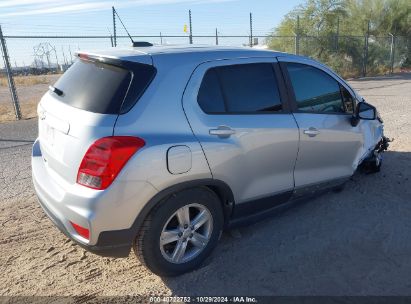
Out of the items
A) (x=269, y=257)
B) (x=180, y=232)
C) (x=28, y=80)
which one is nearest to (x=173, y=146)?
(x=180, y=232)

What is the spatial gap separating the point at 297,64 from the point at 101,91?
1.98 metres

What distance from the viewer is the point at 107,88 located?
9.36 feet

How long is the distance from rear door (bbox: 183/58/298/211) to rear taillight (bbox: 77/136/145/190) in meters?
0.56

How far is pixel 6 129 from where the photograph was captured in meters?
8.73

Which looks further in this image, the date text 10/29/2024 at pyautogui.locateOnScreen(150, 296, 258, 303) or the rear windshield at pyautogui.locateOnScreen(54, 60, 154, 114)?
the date text 10/29/2024 at pyautogui.locateOnScreen(150, 296, 258, 303)

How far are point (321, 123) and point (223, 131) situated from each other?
1318 mm

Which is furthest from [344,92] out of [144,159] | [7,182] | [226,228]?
[7,182]

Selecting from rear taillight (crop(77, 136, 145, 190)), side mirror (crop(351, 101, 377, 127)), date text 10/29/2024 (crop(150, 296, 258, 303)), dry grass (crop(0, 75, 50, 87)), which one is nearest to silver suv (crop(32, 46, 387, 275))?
rear taillight (crop(77, 136, 145, 190))

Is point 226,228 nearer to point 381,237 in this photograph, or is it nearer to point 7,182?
point 381,237

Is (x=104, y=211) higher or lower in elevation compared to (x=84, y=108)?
lower

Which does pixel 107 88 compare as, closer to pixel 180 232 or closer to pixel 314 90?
pixel 180 232

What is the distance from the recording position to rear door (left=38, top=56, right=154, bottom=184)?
2.71m

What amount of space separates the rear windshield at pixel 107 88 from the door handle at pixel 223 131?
0.64 metres

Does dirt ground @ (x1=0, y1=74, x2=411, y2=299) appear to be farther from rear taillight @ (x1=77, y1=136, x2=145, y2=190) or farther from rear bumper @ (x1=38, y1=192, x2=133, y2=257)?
rear taillight @ (x1=77, y1=136, x2=145, y2=190)
